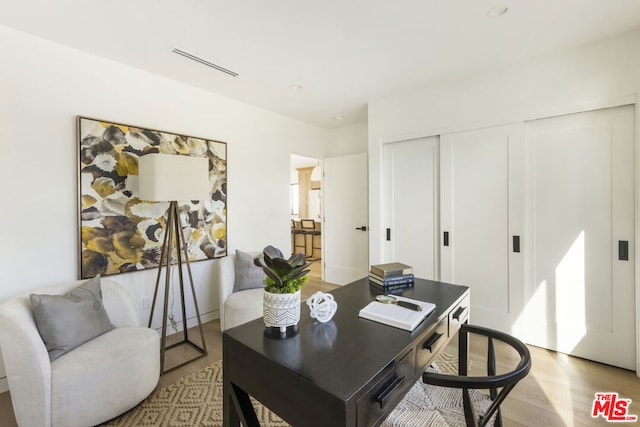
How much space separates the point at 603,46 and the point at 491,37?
3.05 ft

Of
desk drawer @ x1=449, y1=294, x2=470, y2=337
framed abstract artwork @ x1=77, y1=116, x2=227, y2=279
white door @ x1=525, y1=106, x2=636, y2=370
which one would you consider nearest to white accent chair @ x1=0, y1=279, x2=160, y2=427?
framed abstract artwork @ x1=77, y1=116, x2=227, y2=279

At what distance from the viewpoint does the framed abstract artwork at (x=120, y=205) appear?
7.93 feet

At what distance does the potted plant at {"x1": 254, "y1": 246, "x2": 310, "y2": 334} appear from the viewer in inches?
46.8

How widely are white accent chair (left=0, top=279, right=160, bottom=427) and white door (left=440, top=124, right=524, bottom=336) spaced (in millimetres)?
2897

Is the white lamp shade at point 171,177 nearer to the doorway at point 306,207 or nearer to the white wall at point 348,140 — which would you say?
the white wall at point 348,140

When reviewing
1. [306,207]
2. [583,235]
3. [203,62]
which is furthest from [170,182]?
[306,207]

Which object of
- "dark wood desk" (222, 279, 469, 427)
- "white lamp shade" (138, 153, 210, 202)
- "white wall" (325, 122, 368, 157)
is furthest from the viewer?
"white wall" (325, 122, 368, 157)

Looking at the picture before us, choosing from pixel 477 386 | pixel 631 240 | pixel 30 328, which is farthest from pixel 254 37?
pixel 631 240

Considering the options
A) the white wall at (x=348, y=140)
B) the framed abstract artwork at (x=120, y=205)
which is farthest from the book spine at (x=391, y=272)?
the white wall at (x=348, y=140)

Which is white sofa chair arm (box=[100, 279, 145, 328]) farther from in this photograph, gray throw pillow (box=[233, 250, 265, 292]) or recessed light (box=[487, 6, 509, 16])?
recessed light (box=[487, 6, 509, 16])

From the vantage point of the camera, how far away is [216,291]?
3387 millimetres

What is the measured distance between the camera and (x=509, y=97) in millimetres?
2756

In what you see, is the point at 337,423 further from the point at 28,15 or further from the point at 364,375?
the point at 28,15

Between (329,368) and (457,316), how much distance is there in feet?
3.20
